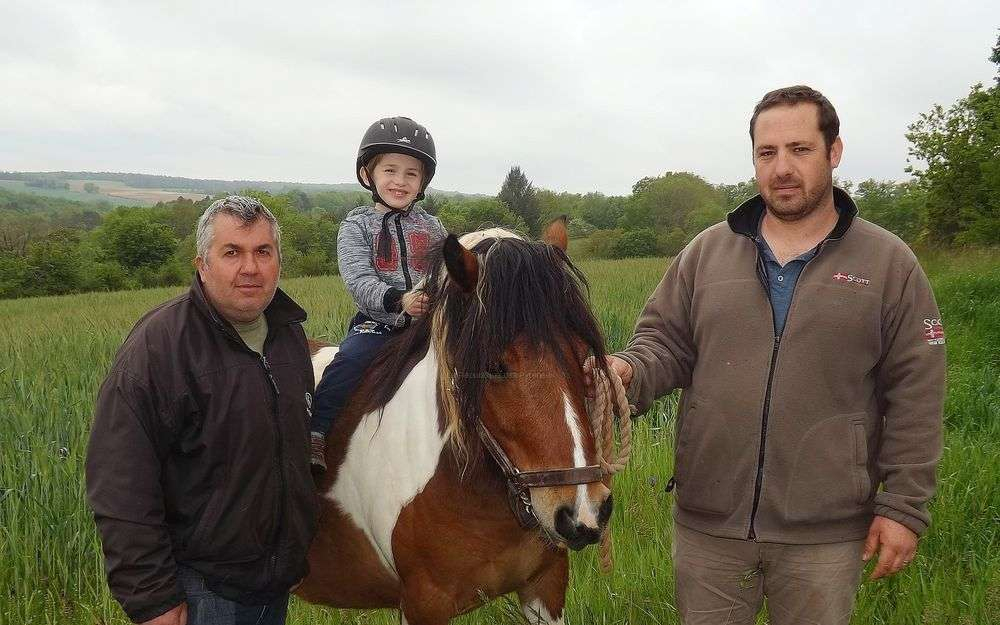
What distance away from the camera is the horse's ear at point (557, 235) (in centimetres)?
232

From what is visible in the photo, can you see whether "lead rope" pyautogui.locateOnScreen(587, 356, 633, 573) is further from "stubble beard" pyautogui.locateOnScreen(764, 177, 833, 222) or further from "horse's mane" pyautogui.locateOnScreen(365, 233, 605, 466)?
"stubble beard" pyautogui.locateOnScreen(764, 177, 833, 222)

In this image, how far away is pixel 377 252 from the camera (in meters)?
3.13

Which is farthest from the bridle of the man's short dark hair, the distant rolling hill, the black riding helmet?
the distant rolling hill

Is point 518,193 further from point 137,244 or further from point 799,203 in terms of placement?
point 799,203

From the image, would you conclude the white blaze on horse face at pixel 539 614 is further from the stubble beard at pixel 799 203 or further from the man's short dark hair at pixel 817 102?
the man's short dark hair at pixel 817 102

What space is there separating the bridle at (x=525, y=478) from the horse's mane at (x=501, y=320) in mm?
94

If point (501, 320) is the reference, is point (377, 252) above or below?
above

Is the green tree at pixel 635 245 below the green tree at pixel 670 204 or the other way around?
below

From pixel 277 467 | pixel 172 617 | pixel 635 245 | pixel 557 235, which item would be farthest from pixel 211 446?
pixel 635 245

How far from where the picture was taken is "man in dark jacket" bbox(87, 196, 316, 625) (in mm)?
1799


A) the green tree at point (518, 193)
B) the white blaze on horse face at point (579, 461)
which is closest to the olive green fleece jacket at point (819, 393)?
the white blaze on horse face at point (579, 461)

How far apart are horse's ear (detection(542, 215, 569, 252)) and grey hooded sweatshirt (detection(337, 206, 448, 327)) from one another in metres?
0.83

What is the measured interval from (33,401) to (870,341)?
5356 mm

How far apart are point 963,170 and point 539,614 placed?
953 inches
